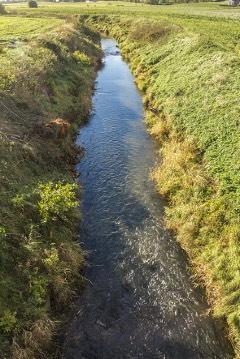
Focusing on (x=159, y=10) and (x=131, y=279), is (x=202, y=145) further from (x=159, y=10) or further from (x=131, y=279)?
(x=159, y=10)

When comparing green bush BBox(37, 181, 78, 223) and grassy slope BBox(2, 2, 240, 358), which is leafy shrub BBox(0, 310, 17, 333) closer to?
green bush BBox(37, 181, 78, 223)

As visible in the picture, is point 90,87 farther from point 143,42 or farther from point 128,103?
point 143,42

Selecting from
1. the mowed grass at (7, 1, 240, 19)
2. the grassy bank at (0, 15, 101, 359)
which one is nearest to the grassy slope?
the grassy bank at (0, 15, 101, 359)

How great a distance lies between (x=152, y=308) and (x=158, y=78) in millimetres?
32411

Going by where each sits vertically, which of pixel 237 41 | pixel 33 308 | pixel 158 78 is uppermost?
pixel 237 41

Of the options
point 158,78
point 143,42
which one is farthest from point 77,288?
point 143,42

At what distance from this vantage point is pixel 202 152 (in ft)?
89.7

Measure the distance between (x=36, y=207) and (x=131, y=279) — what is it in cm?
665

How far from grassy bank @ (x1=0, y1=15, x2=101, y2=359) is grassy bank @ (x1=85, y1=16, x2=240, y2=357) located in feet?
22.1

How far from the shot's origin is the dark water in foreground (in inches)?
638

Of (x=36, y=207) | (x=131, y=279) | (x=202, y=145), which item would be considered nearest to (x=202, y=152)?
(x=202, y=145)

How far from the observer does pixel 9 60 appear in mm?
37875

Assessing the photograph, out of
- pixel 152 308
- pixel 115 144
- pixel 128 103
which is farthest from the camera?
pixel 128 103

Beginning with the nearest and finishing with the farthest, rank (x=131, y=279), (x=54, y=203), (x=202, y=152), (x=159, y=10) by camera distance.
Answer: (x=131, y=279) → (x=54, y=203) → (x=202, y=152) → (x=159, y=10)
